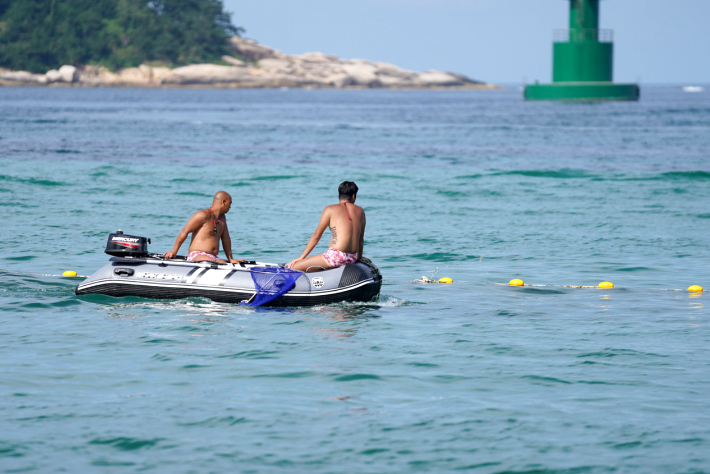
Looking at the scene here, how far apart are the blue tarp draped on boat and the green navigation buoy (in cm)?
7215

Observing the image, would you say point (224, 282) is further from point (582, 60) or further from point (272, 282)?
point (582, 60)

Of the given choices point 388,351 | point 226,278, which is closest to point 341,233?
point 226,278

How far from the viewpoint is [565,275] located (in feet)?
50.1

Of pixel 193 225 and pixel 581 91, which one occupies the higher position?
pixel 581 91

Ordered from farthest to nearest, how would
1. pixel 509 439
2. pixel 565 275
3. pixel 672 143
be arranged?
1. pixel 672 143
2. pixel 565 275
3. pixel 509 439

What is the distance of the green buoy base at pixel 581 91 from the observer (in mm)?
81062

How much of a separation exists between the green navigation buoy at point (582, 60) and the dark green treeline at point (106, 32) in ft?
311

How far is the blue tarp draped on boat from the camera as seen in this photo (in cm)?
1161

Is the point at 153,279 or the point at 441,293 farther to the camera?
the point at 441,293

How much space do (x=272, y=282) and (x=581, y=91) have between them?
243ft

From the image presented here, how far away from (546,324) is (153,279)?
500cm

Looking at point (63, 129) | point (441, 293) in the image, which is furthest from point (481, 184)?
point (63, 129)

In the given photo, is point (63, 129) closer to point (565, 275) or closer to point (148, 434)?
point (565, 275)

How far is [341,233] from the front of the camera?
38.2 feet
